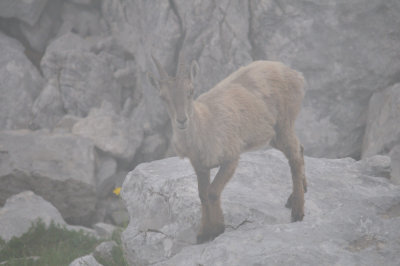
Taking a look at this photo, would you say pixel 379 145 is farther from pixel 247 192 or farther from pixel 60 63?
pixel 60 63

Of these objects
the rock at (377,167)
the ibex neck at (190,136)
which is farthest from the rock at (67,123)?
the rock at (377,167)

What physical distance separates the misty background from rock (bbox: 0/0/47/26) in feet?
0.13

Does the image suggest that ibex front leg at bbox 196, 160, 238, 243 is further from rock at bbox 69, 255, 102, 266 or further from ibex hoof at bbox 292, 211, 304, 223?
rock at bbox 69, 255, 102, 266

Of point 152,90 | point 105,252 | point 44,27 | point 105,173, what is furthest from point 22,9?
point 105,252

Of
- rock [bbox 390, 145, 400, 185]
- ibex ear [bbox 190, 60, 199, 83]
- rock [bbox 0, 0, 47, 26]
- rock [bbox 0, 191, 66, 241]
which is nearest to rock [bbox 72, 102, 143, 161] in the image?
rock [bbox 0, 191, 66, 241]

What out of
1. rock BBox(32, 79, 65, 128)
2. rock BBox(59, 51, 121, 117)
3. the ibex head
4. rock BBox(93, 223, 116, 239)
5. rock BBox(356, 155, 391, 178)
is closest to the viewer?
the ibex head

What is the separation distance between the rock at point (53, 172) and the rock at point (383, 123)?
7701mm

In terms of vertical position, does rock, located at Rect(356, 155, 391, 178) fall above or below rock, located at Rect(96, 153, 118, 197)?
above

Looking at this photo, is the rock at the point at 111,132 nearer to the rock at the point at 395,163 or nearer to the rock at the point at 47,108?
the rock at the point at 47,108

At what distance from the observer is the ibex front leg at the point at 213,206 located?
5.82 metres

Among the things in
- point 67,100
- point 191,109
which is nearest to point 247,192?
point 191,109

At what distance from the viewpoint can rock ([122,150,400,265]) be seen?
204 inches

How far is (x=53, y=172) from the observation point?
39.2 ft

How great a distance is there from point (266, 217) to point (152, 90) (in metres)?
7.98
